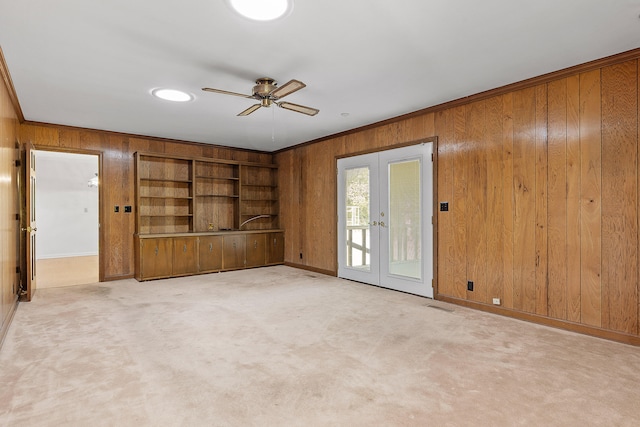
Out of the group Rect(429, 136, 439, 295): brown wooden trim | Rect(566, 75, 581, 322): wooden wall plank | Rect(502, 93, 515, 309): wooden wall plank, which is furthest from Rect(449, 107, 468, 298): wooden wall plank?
Rect(566, 75, 581, 322): wooden wall plank

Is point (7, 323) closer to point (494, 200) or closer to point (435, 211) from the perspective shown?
point (435, 211)

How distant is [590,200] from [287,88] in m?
2.99

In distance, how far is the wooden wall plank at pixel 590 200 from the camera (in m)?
3.12

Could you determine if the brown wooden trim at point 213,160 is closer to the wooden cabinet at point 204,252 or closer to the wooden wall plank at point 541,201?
the wooden cabinet at point 204,252

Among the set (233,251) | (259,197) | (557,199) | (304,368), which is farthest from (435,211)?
(259,197)

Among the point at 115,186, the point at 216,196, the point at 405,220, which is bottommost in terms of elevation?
the point at 405,220

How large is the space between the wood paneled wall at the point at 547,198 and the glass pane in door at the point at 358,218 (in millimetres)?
1063

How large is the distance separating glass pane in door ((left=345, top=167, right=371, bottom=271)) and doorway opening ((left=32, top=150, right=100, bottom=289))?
6.31 meters

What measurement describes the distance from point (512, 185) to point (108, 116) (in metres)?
5.33

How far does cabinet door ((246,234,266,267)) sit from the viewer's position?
22.6 feet

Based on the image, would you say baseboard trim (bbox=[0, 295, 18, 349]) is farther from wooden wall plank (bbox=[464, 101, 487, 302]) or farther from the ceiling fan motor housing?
wooden wall plank (bbox=[464, 101, 487, 302])

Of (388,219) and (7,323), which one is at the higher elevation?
(388,219)

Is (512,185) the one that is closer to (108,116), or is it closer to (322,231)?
(322,231)

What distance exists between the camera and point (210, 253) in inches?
251
